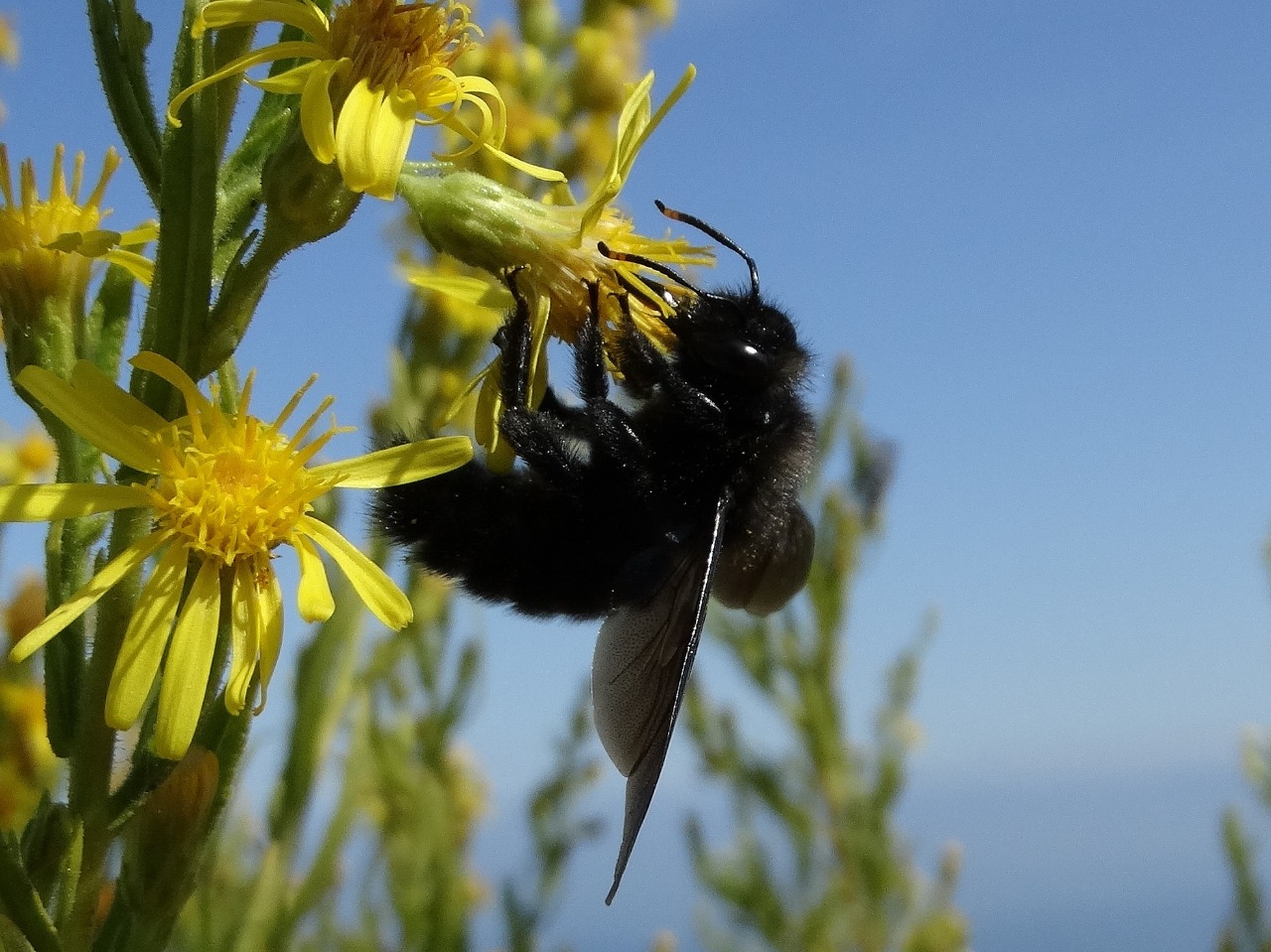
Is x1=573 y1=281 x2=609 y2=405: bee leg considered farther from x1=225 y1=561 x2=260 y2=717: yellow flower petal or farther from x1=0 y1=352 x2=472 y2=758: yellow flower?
x1=225 y1=561 x2=260 y2=717: yellow flower petal

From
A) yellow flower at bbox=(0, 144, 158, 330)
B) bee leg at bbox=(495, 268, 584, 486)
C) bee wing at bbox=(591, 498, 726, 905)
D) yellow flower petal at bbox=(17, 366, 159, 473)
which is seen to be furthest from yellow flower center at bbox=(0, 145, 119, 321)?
bee wing at bbox=(591, 498, 726, 905)

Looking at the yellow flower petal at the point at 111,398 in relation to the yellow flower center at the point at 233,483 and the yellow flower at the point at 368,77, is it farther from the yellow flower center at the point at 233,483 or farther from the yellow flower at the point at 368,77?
the yellow flower at the point at 368,77

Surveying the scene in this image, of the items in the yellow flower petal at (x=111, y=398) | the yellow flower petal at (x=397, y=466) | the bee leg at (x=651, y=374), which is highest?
the bee leg at (x=651, y=374)

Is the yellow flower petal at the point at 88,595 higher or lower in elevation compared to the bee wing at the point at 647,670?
lower

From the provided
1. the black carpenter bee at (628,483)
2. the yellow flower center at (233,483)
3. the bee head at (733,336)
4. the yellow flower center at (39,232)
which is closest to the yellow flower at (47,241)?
the yellow flower center at (39,232)

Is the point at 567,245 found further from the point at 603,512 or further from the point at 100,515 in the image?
the point at 100,515

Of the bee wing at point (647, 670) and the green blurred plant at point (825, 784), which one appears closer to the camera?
the bee wing at point (647, 670)

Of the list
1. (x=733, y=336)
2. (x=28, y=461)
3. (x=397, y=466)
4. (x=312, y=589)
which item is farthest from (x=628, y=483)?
(x=28, y=461)

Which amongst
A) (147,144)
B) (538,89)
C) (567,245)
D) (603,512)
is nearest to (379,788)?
(538,89)
